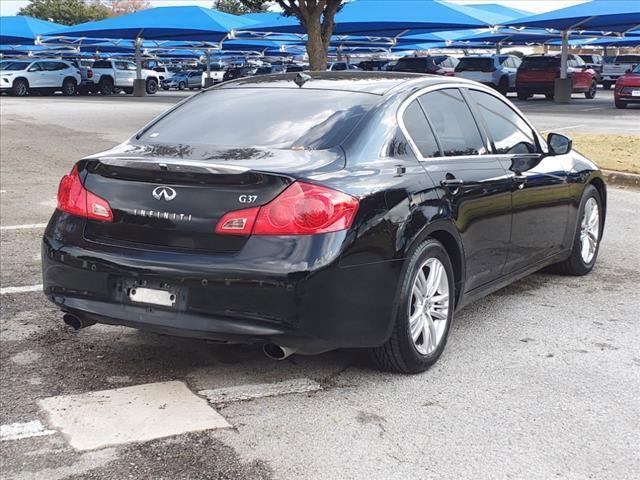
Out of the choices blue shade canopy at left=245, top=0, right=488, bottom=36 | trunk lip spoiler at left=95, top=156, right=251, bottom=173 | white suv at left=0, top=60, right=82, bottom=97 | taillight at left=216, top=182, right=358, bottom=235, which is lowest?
white suv at left=0, top=60, right=82, bottom=97

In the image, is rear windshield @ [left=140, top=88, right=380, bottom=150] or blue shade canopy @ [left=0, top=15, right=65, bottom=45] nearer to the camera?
rear windshield @ [left=140, top=88, right=380, bottom=150]

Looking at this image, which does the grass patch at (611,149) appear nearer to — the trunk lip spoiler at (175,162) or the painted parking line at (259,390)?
the painted parking line at (259,390)

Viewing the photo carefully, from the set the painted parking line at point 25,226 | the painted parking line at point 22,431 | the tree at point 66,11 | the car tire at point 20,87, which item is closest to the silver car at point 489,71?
the car tire at point 20,87

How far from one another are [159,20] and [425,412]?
38600 mm

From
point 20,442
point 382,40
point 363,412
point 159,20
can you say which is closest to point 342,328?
point 363,412

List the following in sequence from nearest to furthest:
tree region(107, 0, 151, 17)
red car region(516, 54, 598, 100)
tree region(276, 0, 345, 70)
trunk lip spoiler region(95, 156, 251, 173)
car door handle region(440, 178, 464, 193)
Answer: trunk lip spoiler region(95, 156, 251, 173) → car door handle region(440, 178, 464, 193) → tree region(276, 0, 345, 70) → red car region(516, 54, 598, 100) → tree region(107, 0, 151, 17)

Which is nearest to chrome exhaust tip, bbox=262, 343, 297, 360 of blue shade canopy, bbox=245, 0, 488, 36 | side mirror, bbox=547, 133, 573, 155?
side mirror, bbox=547, 133, 573, 155

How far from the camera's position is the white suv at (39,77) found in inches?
1540

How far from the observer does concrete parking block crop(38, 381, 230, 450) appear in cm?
Result: 381

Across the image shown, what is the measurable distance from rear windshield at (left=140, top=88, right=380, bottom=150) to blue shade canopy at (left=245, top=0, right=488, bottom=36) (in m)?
31.8

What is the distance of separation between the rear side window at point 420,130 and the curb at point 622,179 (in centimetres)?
759

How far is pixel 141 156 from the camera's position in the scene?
4395mm

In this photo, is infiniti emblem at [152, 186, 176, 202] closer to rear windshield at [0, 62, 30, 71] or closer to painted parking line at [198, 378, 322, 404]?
painted parking line at [198, 378, 322, 404]

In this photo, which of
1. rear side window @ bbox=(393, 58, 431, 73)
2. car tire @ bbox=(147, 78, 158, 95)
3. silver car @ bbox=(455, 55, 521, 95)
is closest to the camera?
rear side window @ bbox=(393, 58, 431, 73)
